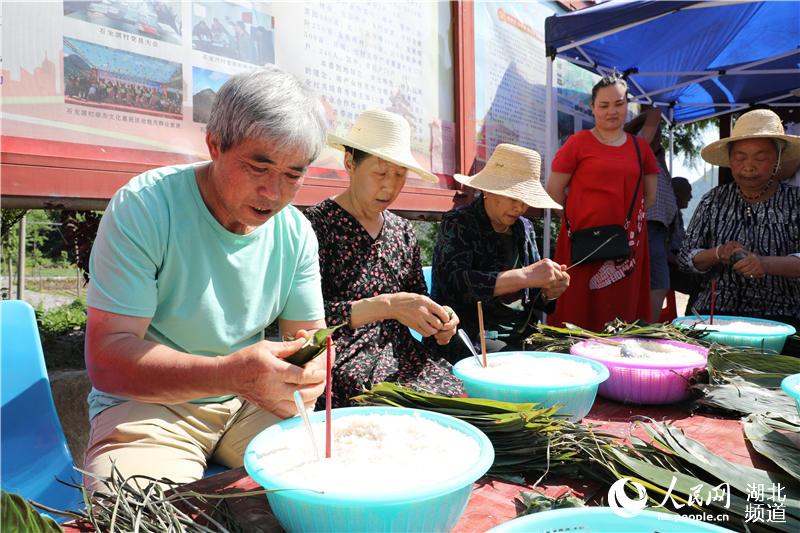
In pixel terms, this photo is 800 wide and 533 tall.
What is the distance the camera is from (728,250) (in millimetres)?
2590

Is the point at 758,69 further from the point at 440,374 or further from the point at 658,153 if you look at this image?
the point at 440,374

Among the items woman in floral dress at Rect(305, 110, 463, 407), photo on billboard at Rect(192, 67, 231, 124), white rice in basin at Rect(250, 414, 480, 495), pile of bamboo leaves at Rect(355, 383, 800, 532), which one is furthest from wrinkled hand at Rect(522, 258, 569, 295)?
photo on billboard at Rect(192, 67, 231, 124)

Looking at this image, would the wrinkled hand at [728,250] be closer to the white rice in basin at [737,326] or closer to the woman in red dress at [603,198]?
the white rice in basin at [737,326]

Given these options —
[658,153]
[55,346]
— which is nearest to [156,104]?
[55,346]

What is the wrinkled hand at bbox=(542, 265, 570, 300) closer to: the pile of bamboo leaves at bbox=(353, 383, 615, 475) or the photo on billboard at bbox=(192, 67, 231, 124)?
the pile of bamboo leaves at bbox=(353, 383, 615, 475)

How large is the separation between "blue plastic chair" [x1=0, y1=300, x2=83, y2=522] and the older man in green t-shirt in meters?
0.18

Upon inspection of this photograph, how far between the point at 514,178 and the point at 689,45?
3.97 meters

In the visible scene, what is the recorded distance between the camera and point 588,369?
4.48ft

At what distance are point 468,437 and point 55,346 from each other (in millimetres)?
3422

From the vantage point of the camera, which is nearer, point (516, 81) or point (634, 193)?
point (634, 193)

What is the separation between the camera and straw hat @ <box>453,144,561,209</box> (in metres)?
→ 2.50

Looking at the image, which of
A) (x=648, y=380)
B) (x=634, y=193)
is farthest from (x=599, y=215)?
(x=648, y=380)

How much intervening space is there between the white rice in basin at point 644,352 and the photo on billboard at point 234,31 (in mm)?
2169

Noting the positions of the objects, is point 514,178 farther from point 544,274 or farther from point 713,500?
point 713,500
